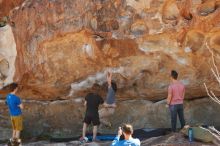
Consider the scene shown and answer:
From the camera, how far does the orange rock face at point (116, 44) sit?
9.65 m

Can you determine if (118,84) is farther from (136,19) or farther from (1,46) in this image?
(1,46)

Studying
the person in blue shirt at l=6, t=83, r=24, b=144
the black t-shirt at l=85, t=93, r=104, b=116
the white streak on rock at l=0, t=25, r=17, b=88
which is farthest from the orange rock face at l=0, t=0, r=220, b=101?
the person in blue shirt at l=6, t=83, r=24, b=144

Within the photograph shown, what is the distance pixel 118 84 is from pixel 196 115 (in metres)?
1.80

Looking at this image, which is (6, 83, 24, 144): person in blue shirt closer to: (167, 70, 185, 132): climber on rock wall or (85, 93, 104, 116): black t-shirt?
(85, 93, 104, 116): black t-shirt

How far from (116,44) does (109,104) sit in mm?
1268

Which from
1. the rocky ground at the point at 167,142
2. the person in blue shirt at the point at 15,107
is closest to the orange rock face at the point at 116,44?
the person in blue shirt at the point at 15,107

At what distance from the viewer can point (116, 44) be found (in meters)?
10.1

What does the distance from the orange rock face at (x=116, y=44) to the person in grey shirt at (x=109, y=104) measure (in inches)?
14.9

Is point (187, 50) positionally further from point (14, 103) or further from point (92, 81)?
point (14, 103)

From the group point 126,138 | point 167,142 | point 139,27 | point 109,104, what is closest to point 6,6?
point 139,27

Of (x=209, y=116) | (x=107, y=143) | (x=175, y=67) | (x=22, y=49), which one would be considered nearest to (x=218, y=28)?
(x=175, y=67)

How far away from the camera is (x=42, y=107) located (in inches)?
443

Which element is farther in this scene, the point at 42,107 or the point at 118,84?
the point at 42,107

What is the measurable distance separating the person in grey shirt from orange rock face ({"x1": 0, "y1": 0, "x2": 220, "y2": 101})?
379 mm
